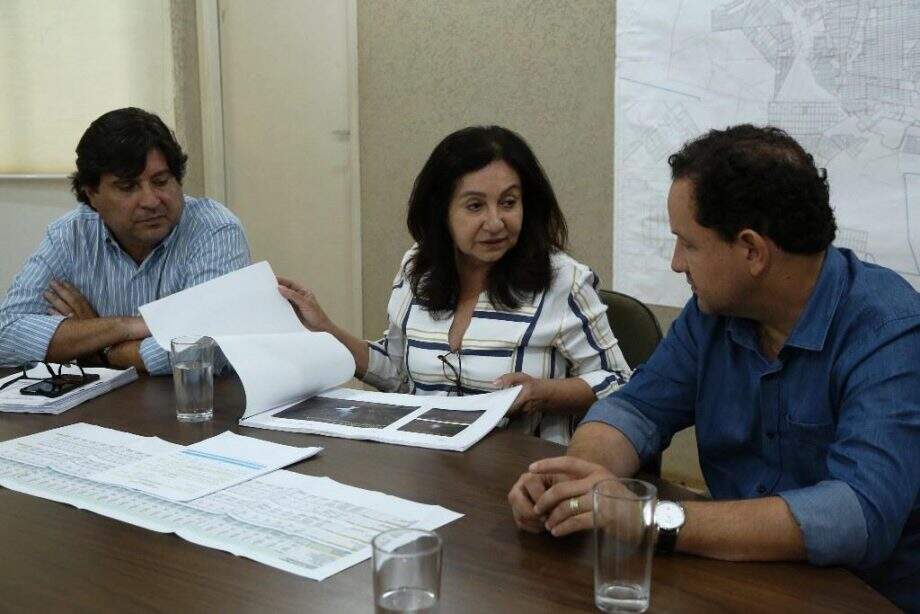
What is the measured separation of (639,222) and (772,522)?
2109 mm

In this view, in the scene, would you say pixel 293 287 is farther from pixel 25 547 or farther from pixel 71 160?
pixel 71 160

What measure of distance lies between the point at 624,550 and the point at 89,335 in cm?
159

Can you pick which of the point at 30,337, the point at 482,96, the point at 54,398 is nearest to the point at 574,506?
the point at 54,398

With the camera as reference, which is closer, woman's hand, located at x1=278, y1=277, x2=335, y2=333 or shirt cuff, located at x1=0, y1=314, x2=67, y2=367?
woman's hand, located at x1=278, y1=277, x2=335, y2=333

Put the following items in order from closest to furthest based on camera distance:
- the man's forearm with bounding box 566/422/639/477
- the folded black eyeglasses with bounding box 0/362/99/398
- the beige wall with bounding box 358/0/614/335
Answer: the man's forearm with bounding box 566/422/639/477 < the folded black eyeglasses with bounding box 0/362/99/398 < the beige wall with bounding box 358/0/614/335

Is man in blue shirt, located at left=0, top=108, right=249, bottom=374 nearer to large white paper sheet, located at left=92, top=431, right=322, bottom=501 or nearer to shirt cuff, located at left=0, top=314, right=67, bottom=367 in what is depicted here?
shirt cuff, located at left=0, top=314, right=67, bottom=367

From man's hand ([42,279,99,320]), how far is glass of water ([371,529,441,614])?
167cm

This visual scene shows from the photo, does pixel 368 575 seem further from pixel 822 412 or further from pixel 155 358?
pixel 155 358

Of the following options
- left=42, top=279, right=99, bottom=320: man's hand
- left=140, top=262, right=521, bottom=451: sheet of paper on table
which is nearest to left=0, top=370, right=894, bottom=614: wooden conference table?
left=140, top=262, right=521, bottom=451: sheet of paper on table

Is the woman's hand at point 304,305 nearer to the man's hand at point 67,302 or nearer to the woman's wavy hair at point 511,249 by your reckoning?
the woman's wavy hair at point 511,249

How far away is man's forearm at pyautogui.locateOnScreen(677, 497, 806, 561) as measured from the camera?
1.10m

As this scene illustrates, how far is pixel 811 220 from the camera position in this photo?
1337mm

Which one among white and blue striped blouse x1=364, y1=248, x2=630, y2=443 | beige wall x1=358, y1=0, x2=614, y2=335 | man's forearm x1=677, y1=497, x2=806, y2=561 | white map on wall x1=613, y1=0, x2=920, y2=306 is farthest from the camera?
beige wall x1=358, y1=0, x2=614, y2=335

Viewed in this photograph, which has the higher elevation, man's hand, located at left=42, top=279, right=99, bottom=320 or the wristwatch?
man's hand, located at left=42, top=279, right=99, bottom=320
